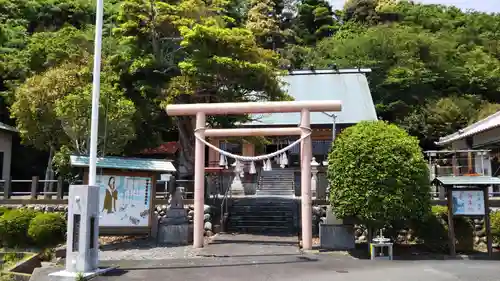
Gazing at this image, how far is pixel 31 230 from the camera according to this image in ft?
47.9

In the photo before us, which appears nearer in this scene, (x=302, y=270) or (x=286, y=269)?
(x=302, y=270)

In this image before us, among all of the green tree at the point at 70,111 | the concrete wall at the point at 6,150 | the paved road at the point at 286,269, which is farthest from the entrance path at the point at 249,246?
the concrete wall at the point at 6,150

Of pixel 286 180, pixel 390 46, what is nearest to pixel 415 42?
pixel 390 46

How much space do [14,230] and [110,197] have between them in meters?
3.51

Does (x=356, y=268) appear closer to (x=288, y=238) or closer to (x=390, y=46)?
(x=288, y=238)

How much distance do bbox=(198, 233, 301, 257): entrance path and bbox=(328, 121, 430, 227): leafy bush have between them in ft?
6.84

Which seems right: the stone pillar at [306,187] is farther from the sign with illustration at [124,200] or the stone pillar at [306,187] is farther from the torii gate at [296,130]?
the sign with illustration at [124,200]

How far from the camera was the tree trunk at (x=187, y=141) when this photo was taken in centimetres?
1999

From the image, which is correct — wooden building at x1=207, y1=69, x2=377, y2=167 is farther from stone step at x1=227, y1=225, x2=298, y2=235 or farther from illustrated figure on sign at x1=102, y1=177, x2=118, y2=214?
illustrated figure on sign at x1=102, y1=177, x2=118, y2=214

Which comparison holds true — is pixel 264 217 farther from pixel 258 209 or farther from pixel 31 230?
pixel 31 230

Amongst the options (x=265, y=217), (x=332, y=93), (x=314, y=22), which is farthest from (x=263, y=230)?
(x=314, y=22)

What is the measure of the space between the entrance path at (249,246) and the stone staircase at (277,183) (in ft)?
25.1

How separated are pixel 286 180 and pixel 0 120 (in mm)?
→ 20382

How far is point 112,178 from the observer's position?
14758mm
